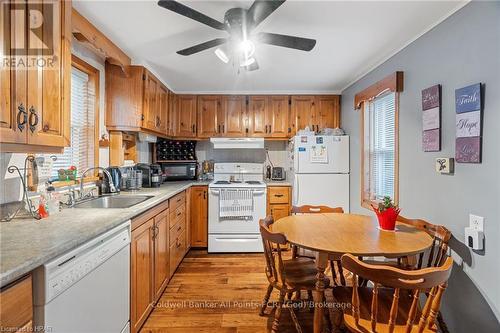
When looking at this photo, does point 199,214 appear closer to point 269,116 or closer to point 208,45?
point 269,116

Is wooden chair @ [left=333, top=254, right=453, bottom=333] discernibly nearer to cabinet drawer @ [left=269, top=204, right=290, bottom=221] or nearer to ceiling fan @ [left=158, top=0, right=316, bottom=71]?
ceiling fan @ [left=158, top=0, right=316, bottom=71]

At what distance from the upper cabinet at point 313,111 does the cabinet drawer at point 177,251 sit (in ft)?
7.38

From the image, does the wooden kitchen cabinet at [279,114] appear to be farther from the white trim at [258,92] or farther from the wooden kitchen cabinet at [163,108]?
the wooden kitchen cabinet at [163,108]

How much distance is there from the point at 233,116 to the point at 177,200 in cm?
159

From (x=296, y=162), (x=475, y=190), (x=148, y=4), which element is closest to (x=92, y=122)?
(x=148, y=4)

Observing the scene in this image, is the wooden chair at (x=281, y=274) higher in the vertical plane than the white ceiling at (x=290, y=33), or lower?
lower

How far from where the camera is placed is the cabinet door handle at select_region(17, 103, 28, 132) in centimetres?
121

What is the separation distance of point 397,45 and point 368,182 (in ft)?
4.85

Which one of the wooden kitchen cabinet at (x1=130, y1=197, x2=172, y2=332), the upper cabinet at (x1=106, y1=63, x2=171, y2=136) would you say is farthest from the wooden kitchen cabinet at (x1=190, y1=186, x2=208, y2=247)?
the upper cabinet at (x1=106, y1=63, x2=171, y2=136)

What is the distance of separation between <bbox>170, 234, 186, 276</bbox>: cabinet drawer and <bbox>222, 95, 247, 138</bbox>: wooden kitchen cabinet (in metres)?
1.65

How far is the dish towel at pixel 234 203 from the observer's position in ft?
11.4

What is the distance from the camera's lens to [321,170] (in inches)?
135

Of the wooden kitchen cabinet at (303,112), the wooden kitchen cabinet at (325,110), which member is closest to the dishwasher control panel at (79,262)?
the wooden kitchen cabinet at (303,112)

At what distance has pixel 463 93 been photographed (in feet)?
5.36
